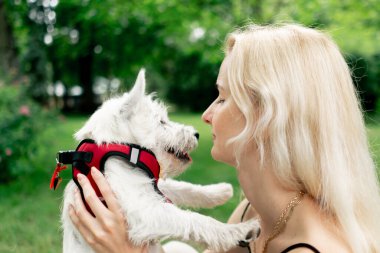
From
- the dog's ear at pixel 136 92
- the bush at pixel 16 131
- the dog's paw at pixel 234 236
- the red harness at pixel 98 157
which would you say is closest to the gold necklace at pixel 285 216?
the dog's paw at pixel 234 236

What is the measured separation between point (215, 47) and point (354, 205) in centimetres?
1136

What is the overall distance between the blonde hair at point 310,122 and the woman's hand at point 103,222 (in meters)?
0.78

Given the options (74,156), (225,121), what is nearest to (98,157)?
(74,156)

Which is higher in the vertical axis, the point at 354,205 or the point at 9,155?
the point at 354,205

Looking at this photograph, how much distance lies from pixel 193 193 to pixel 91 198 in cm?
92

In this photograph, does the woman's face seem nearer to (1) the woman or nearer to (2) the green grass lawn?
(1) the woman

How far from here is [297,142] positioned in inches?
97.2

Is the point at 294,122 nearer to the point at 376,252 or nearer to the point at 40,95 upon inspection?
the point at 376,252

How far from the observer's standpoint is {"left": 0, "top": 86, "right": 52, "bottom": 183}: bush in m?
9.84

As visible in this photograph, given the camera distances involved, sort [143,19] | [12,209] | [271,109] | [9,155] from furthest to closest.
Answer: [143,19], [9,155], [12,209], [271,109]

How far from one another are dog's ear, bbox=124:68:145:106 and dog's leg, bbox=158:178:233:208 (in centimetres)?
65

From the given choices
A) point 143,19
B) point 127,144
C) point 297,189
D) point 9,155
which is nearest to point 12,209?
point 9,155

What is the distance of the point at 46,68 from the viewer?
29.4m

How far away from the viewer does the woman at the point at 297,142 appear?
246 cm
